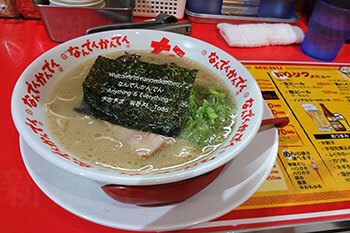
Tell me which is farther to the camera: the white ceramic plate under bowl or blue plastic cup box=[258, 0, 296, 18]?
blue plastic cup box=[258, 0, 296, 18]

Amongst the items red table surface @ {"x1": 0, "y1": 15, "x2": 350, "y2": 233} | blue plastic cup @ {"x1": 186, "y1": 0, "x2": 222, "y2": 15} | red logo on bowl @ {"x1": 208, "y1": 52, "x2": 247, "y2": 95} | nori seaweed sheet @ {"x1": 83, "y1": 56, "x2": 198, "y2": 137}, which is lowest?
red table surface @ {"x1": 0, "y1": 15, "x2": 350, "y2": 233}

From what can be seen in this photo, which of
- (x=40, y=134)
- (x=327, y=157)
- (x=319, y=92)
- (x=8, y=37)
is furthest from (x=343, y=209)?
(x=8, y=37)

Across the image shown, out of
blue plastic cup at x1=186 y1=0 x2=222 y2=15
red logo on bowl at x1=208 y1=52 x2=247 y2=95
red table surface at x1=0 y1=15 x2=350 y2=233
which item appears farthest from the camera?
blue plastic cup at x1=186 y1=0 x2=222 y2=15

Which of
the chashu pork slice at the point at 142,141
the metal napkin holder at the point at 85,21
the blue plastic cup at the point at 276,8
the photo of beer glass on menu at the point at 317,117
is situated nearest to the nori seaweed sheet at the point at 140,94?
the chashu pork slice at the point at 142,141

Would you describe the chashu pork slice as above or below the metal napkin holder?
below

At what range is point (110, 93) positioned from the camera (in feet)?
2.80

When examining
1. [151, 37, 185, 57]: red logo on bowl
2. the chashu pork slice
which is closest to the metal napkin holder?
[151, 37, 185, 57]: red logo on bowl

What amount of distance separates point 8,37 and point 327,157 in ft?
5.36

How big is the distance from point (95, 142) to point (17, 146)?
1.05 feet

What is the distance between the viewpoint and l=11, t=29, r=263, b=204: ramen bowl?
589 mm

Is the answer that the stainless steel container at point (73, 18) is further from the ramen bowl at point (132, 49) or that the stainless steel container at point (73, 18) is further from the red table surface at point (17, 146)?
the ramen bowl at point (132, 49)

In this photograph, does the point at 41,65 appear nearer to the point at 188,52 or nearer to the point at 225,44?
the point at 188,52

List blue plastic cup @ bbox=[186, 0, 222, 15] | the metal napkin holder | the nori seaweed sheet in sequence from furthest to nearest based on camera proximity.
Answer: blue plastic cup @ bbox=[186, 0, 222, 15] < the metal napkin holder < the nori seaweed sheet

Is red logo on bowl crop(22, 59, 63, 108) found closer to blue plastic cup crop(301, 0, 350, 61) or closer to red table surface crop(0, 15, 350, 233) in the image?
red table surface crop(0, 15, 350, 233)
